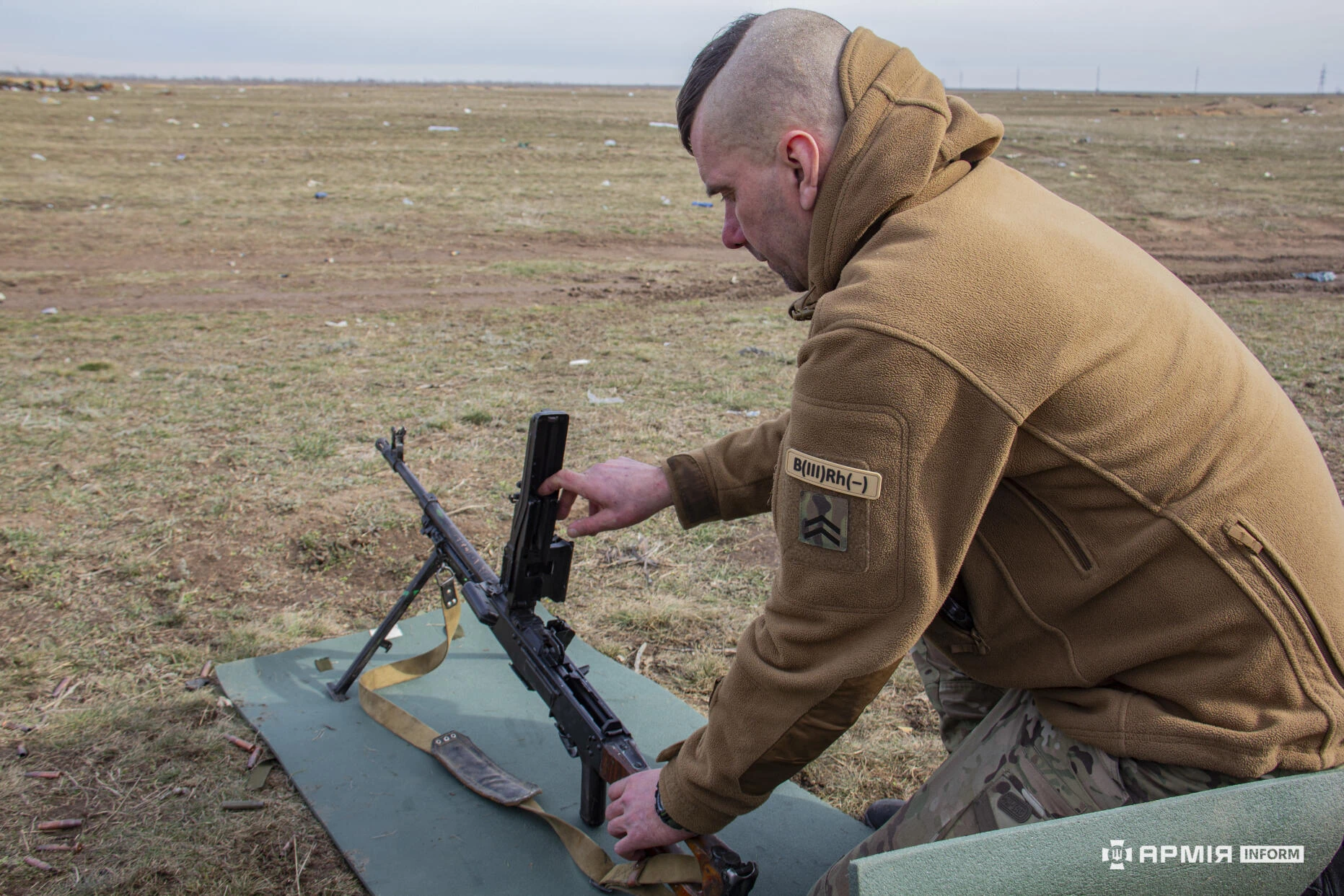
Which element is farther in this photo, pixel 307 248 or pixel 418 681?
pixel 307 248

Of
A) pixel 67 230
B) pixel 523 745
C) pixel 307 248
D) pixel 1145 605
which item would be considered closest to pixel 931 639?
pixel 1145 605

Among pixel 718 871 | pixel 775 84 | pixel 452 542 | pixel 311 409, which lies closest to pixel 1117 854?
pixel 718 871

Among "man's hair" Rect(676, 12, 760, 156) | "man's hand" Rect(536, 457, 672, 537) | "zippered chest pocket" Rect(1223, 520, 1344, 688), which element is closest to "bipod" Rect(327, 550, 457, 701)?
"man's hand" Rect(536, 457, 672, 537)

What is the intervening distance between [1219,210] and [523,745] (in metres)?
16.6

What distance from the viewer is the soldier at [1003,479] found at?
1.57 metres

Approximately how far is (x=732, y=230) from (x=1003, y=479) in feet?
2.68

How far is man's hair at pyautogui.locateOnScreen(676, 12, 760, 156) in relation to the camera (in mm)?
1946

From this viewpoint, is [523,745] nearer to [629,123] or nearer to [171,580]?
[171,580]

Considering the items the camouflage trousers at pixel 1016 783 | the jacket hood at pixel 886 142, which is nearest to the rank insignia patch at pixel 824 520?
the jacket hood at pixel 886 142

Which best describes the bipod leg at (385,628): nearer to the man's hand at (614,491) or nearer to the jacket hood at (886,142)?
the man's hand at (614,491)

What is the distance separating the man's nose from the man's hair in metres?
0.16

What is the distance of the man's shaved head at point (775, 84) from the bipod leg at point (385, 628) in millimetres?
1886

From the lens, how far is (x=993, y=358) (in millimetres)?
1540

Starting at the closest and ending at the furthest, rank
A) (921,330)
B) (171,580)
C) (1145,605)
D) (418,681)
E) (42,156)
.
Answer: (921,330)
(1145,605)
(418,681)
(171,580)
(42,156)
